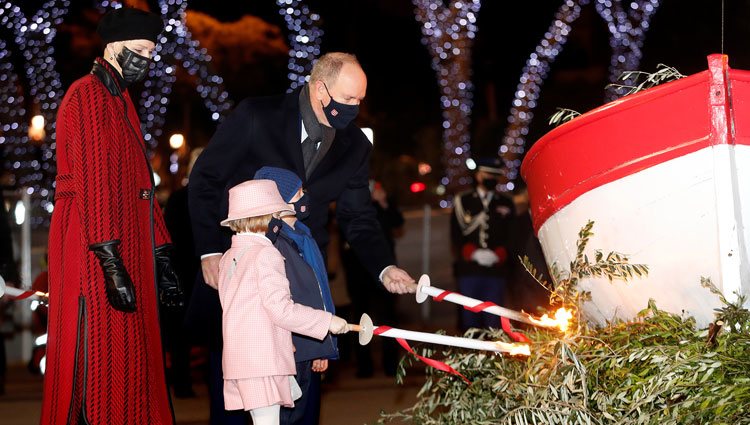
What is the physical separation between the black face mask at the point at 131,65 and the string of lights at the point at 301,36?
66.5 ft

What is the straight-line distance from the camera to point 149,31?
5.37m

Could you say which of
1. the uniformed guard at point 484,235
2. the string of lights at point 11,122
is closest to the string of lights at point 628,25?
the string of lights at point 11,122

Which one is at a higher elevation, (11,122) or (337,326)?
(11,122)

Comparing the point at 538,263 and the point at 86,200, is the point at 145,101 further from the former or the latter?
the point at 86,200

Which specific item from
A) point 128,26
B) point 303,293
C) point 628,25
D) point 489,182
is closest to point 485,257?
point 489,182

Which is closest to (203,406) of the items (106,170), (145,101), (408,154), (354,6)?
(106,170)

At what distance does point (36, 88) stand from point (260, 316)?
22.0m

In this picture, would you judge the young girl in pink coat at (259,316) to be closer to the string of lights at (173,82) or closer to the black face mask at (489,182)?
the black face mask at (489,182)

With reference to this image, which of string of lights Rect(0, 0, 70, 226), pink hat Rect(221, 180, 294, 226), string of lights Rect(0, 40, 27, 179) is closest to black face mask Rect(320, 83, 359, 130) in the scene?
pink hat Rect(221, 180, 294, 226)

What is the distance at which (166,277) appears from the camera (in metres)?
5.59

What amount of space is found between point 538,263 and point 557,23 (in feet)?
99.4

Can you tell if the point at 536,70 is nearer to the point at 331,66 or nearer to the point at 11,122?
the point at 11,122

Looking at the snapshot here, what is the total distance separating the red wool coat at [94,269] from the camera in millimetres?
5047

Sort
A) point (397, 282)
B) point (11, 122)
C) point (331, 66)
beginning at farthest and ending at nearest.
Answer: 1. point (11, 122)
2. point (397, 282)
3. point (331, 66)
